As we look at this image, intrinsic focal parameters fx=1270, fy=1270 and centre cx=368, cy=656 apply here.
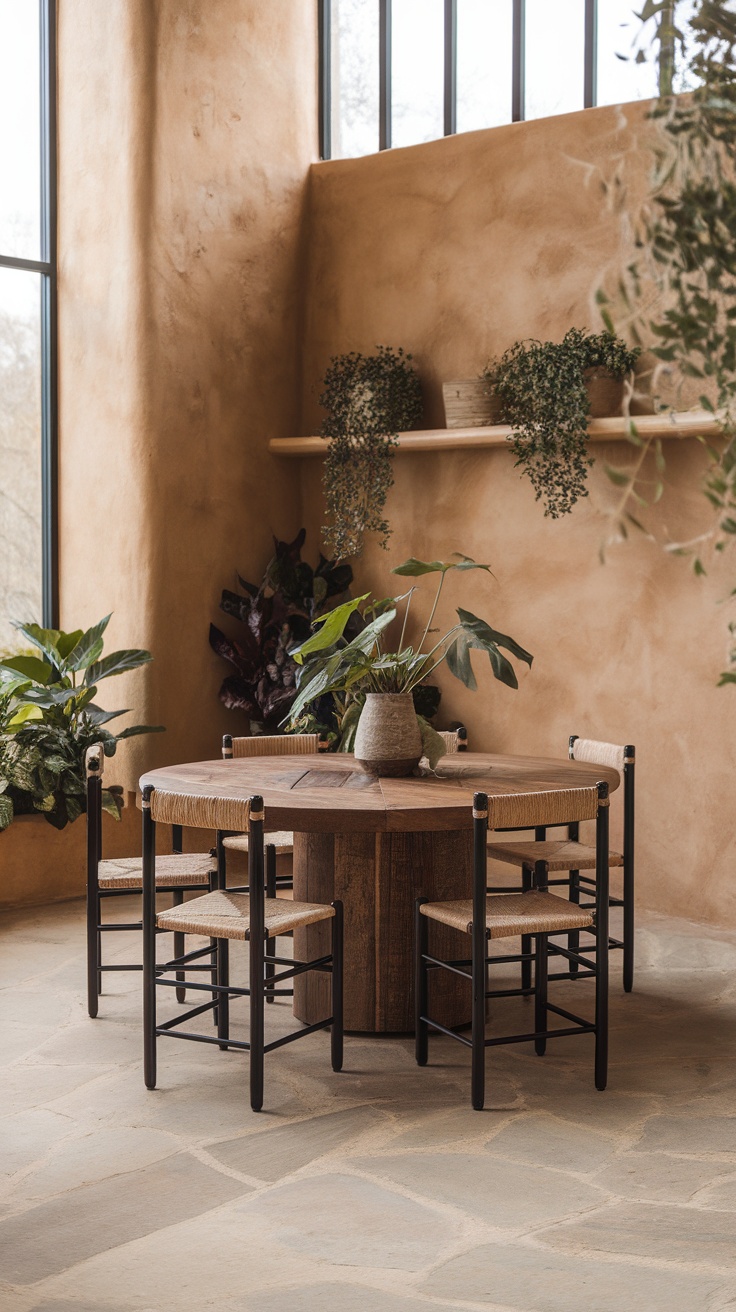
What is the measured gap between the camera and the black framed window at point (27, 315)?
656 cm

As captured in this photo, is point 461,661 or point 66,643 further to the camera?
point 66,643

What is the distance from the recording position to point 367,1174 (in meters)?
3.26

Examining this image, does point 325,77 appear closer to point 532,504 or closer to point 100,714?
point 532,504

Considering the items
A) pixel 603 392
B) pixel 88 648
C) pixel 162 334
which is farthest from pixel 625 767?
pixel 162 334

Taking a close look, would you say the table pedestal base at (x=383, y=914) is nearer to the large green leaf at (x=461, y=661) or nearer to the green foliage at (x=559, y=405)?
the large green leaf at (x=461, y=661)

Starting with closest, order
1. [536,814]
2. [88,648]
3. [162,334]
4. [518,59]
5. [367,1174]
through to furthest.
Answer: [367,1174], [536,814], [88,648], [162,334], [518,59]

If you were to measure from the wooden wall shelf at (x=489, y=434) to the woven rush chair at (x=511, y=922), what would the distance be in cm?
200

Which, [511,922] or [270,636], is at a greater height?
[270,636]

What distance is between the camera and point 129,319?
641 centimetres

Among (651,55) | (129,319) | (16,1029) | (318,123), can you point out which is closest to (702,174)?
(651,55)

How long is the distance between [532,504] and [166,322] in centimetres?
208

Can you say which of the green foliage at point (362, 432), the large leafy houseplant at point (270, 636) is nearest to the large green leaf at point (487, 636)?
the large leafy houseplant at point (270, 636)

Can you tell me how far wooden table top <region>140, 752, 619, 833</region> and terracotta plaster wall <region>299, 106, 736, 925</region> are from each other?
1.37 metres

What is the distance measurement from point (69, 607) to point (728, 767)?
3.44 metres
